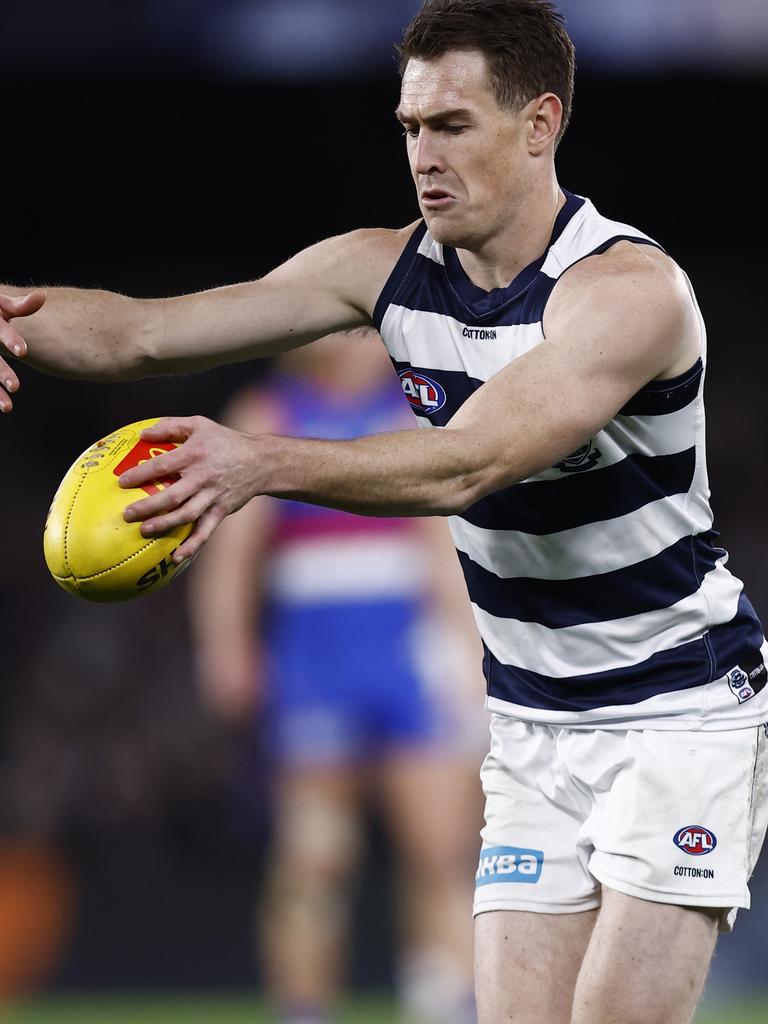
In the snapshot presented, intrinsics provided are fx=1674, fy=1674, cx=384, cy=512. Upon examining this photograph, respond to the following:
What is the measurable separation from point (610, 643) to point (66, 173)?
34.3 ft

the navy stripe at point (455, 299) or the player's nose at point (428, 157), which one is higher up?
the player's nose at point (428, 157)

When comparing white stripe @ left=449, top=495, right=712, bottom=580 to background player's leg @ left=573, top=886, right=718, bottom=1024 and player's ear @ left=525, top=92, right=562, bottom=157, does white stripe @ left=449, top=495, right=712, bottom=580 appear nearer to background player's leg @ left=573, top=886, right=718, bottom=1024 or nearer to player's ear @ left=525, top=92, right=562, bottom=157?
background player's leg @ left=573, top=886, right=718, bottom=1024

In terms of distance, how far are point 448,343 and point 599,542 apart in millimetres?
519

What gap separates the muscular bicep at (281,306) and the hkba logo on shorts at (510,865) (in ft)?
3.94

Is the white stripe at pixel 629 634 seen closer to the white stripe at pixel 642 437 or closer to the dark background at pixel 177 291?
the white stripe at pixel 642 437

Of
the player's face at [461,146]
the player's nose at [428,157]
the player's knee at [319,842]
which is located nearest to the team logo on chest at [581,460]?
the player's face at [461,146]

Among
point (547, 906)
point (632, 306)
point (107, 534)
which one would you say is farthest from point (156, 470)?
point (547, 906)

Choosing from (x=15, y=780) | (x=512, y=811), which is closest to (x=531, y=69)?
(x=512, y=811)

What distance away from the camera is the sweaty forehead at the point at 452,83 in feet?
10.9

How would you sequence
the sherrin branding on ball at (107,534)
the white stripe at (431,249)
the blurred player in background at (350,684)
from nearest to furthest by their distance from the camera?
the sherrin branding on ball at (107,534)
the white stripe at (431,249)
the blurred player in background at (350,684)

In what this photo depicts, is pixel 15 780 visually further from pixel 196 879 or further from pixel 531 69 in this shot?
pixel 531 69

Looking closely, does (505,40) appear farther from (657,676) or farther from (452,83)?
(657,676)

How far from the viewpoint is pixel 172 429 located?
272cm

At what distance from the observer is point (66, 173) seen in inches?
512
